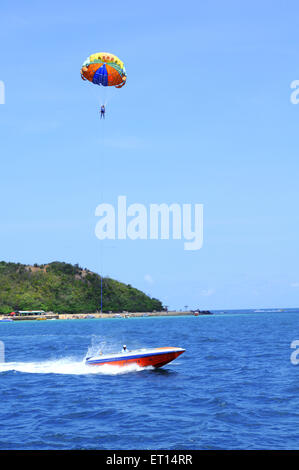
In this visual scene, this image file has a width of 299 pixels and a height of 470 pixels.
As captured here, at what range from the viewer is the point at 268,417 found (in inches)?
901

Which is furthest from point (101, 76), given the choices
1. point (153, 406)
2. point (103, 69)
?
point (153, 406)

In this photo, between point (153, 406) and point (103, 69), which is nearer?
point (153, 406)

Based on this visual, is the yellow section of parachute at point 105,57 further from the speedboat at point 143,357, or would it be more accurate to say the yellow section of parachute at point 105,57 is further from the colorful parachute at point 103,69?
the speedboat at point 143,357

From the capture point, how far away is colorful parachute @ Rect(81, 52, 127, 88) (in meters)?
42.7

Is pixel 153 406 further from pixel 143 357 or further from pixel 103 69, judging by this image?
pixel 103 69

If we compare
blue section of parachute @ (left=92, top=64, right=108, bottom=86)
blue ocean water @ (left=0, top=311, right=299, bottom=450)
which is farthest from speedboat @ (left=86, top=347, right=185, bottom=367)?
blue section of parachute @ (left=92, top=64, right=108, bottom=86)

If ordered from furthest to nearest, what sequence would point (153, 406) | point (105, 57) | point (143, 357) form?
point (105, 57), point (143, 357), point (153, 406)

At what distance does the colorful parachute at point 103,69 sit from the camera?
42.7 meters

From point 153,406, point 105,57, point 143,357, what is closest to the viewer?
point 153,406

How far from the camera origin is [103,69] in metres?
43.2

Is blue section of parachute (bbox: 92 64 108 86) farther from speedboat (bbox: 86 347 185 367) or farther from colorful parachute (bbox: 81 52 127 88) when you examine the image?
speedboat (bbox: 86 347 185 367)
